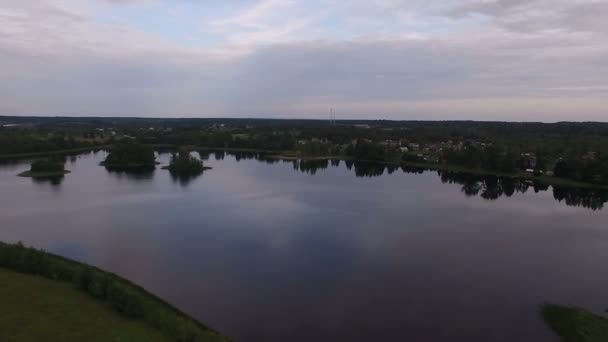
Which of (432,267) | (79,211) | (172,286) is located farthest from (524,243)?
(79,211)

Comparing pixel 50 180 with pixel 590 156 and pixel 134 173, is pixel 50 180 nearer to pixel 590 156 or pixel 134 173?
pixel 134 173

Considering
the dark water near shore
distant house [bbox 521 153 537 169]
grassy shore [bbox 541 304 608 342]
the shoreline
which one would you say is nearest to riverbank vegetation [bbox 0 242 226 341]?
the dark water near shore

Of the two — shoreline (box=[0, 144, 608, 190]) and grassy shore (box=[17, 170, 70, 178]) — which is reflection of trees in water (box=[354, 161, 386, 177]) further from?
grassy shore (box=[17, 170, 70, 178])

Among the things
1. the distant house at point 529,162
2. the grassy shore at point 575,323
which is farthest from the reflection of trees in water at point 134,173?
the distant house at point 529,162

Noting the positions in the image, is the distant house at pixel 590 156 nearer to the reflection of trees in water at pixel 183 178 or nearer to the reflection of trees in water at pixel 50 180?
the reflection of trees in water at pixel 183 178

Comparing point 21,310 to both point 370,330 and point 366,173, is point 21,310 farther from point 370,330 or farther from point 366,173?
point 366,173

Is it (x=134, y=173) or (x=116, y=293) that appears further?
(x=134, y=173)

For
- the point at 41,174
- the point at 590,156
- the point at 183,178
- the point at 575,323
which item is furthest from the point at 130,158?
the point at 590,156
